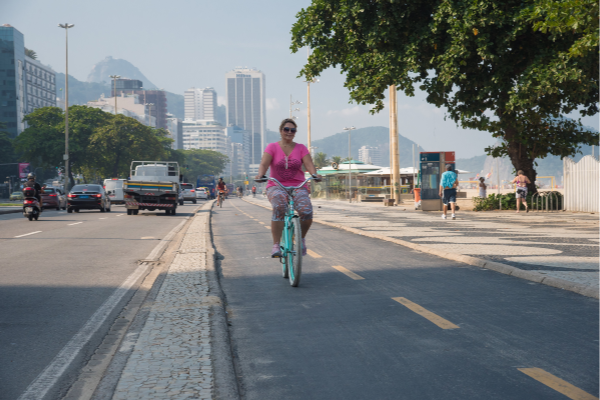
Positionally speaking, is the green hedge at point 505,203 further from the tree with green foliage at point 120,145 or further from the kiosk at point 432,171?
the tree with green foliage at point 120,145

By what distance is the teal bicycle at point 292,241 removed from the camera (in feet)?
23.4

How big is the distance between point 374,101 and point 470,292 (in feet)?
49.0

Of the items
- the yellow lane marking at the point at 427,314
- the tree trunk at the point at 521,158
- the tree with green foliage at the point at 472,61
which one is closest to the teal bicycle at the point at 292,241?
the yellow lane marking at the point at 427,314

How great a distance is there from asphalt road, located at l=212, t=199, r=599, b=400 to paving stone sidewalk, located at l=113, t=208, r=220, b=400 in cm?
27

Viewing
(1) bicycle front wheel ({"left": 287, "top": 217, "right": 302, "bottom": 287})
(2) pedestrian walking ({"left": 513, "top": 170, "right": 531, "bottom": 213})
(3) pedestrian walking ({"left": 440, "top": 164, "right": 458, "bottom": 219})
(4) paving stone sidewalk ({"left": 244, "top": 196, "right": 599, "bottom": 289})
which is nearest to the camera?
(1) bicycle front wheel ({"left": 287, "top": 217, "right": 302, "bottom": 287})

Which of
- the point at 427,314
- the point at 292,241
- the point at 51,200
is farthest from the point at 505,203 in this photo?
the point at 51,200

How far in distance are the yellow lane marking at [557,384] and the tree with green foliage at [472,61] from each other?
12.0 meters

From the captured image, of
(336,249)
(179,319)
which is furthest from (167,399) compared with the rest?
(336,249)

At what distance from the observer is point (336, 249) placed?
A: 1155 centimetres

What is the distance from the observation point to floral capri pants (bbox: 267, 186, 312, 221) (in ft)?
24.5

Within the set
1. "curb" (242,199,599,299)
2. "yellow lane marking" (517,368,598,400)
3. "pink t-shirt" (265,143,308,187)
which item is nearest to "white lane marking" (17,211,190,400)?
"pink t-shirt" (265,143,308,187)

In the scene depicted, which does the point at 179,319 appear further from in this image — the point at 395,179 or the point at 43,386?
the point at 395,179

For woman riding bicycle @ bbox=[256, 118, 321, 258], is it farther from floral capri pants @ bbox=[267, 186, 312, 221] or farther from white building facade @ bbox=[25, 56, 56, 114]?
Answer: white building facade @ bbox=[25, 56, 56, 114]

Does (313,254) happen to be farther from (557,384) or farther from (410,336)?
(557,384)
